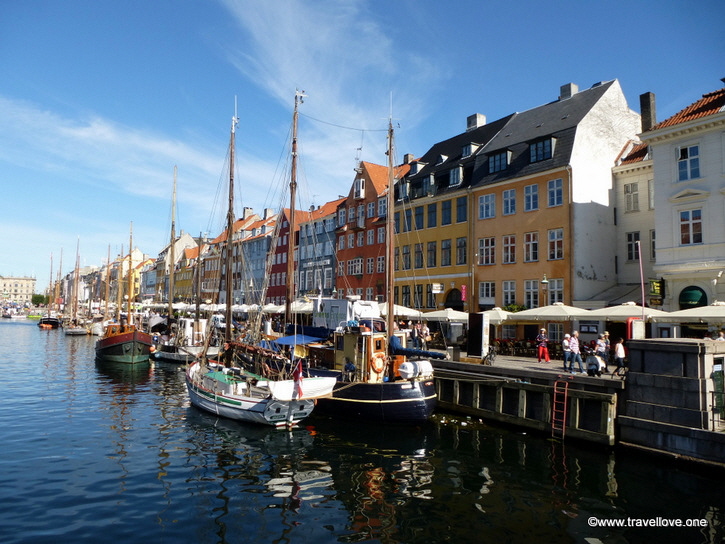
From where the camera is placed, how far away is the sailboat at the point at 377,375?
20.6 metres

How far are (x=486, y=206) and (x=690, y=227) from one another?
47.6 ft

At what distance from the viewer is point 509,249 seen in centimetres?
3697

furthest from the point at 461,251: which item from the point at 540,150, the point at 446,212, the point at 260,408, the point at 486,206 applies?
the point at 260,408

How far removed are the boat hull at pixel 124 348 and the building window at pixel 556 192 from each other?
109 ft

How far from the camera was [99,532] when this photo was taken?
11.0 m

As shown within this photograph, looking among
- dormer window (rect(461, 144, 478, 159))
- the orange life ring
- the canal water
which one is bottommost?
the canal water

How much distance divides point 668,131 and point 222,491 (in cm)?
2775

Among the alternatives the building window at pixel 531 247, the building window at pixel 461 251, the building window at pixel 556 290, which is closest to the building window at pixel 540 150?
the building window at pixel 531 247

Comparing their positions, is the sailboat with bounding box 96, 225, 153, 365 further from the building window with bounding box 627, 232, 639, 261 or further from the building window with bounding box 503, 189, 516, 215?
the building window with bounding box 627, 232, 639, 261

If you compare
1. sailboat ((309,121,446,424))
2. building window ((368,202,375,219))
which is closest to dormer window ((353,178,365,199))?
building window ((368,202,375,219))

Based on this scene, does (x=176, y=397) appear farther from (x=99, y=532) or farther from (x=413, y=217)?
(x=413, y=217)

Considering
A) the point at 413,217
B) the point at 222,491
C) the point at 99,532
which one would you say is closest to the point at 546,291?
the point at 413,217

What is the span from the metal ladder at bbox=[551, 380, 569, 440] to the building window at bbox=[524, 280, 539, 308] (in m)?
15.8

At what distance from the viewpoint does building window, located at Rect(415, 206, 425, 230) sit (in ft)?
148
